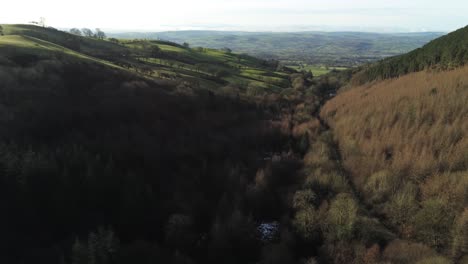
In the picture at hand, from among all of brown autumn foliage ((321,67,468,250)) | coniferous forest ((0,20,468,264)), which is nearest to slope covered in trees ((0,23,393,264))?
coniferous forest ((0,20,468,264))

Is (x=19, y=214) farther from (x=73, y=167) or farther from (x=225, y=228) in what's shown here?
(x=225, y=228)

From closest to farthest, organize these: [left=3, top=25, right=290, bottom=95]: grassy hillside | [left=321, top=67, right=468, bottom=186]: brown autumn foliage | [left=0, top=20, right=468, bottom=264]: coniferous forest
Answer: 1. [left=0, top=20, right=468, bottom=264]: coniferous forest
2. [left=321, top=67, right=468, bottom=186]: brown autumn foliage
3. [left=3, top=25, right=290, bottom=95]: grassy hillside

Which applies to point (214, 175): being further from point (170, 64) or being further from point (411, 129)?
point (170, 64)

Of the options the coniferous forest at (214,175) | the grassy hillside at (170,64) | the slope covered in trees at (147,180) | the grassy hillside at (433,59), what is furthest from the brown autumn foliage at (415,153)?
the grassy hillside at (170,64)

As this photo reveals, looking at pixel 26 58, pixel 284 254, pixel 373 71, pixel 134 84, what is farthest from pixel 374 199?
pixel 373 71

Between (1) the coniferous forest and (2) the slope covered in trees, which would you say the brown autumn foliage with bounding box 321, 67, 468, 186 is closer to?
(1) the coniferous forest

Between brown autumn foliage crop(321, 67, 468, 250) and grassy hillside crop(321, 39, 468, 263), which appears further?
brown autumn foliage crop(321, 67, 468, 250)

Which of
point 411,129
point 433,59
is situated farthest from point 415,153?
point 433,59

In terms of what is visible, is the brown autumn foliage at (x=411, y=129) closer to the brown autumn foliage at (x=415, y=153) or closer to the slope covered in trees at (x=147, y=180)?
the brown autumn foliage at (x=415, y=153)
